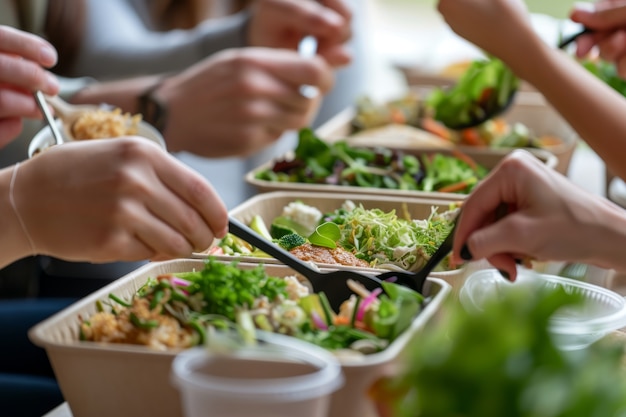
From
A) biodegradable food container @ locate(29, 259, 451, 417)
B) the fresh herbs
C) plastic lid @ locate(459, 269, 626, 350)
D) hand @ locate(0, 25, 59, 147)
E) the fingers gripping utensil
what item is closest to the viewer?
biodegradable food container @ locate(29, 259, 451, 417)

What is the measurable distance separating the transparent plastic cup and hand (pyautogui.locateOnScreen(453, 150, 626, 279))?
1.16ft

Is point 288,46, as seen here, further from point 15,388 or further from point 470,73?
point 15,388

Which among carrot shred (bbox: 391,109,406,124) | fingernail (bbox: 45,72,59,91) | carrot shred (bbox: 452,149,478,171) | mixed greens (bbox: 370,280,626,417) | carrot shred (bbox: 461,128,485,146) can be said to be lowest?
carrot shred (bbox: 391,109,406,124)

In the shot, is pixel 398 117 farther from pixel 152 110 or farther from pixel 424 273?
pixel 424 273

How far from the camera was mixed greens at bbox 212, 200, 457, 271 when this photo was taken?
1.17 m

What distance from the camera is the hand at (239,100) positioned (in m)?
2.07

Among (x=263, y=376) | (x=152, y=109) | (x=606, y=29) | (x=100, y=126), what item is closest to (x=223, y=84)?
(x=152, y=109)

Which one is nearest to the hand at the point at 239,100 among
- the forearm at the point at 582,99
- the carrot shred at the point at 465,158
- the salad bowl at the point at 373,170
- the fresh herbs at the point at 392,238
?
the salad bowl at the point at 373,170

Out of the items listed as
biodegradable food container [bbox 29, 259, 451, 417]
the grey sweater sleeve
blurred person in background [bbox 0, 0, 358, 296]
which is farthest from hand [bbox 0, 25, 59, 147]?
the grey sweater sleeve

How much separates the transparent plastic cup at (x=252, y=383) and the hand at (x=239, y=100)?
4.73 ft

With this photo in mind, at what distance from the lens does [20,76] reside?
1410mm

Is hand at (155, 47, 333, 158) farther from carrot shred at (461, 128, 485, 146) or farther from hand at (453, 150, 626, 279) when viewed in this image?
hand at (453, 150, 626, 279)

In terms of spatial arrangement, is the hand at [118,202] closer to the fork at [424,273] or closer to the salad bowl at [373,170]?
the fork at [424,273]

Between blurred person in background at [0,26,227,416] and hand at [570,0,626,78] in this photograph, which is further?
hand at [570,0,626,78]
